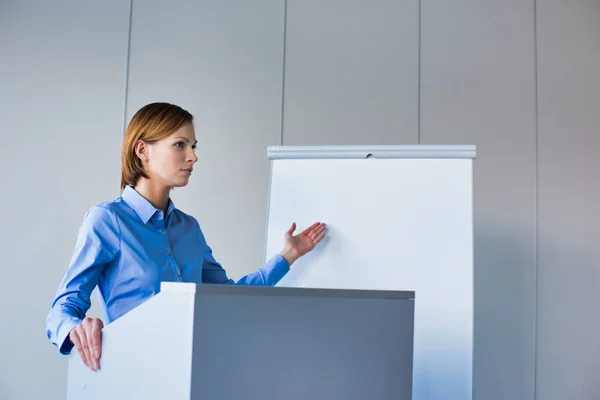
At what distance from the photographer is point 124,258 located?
203 cm

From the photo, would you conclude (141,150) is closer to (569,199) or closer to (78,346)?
(78,346)

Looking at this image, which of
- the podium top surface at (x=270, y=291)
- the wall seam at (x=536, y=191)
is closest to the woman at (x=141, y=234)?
the podium top surface at (x=270, y=291)

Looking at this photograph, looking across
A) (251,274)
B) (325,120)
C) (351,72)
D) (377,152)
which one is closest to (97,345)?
(251,274)

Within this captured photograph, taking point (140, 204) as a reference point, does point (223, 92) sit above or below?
above

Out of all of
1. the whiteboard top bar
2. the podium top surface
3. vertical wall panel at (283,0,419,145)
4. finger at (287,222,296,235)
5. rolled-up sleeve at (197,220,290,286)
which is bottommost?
the podium top surface

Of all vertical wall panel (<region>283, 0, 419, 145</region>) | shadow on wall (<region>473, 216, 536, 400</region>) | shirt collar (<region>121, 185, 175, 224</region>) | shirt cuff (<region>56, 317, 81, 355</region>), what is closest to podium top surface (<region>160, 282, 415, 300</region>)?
shirt cuff (<region>56, 317, 81, 355</region>)

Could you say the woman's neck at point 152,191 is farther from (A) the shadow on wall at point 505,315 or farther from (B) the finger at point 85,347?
(A) the shadow on wall at point 505,315

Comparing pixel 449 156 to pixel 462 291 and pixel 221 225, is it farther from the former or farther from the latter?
pixel 221 225

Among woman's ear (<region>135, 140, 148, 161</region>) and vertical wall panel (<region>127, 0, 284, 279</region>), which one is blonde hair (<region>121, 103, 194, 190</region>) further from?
vertical wall panel (<region>127, 0, 284, 279</region>)

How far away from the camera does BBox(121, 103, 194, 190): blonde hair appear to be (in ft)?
7.27

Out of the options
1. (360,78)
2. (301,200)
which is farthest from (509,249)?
(301,200)

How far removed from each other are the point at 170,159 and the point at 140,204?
0.53 ft

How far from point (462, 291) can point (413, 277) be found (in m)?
0.18

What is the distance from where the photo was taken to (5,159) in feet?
13.6
